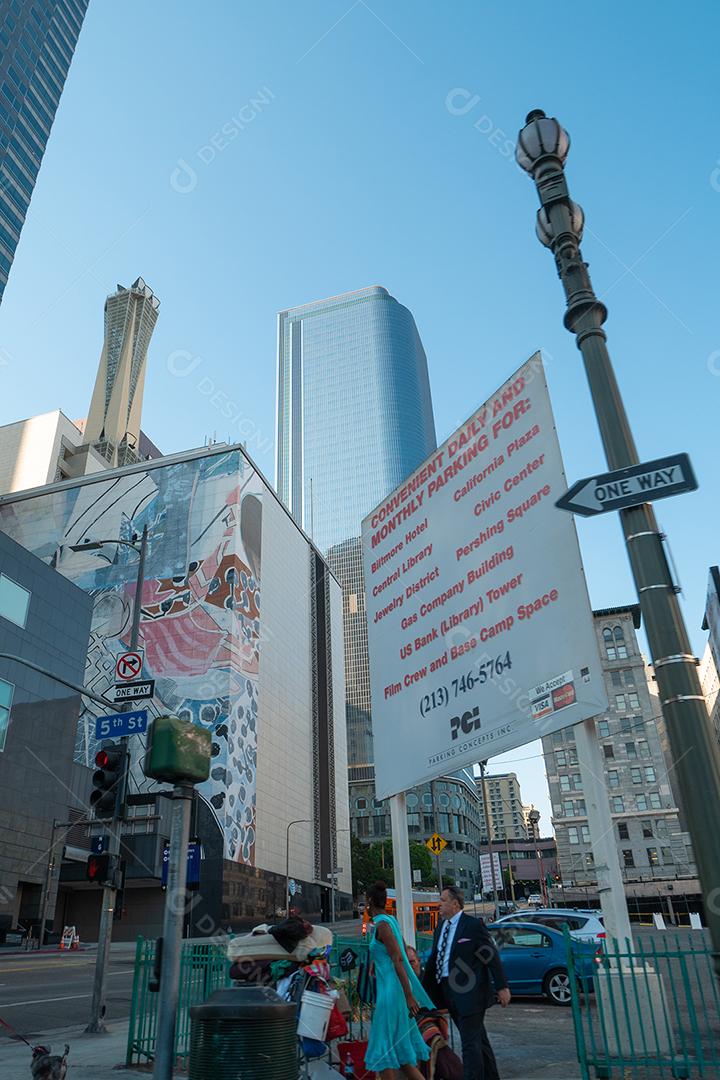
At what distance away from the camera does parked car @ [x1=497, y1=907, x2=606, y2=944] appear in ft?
48.8

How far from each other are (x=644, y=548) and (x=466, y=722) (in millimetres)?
4481

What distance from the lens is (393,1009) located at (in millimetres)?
6277

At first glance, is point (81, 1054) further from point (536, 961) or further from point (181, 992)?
point (536, 961)

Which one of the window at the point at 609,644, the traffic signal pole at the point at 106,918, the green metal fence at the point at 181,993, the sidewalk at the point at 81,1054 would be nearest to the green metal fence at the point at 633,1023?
the green metal fence at the point at 181,993

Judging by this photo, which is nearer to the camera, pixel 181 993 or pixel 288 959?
pixel 288 959

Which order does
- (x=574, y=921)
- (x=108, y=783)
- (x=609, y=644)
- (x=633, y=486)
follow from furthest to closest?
1. (x=609, y=644)
2. (x=574, y=921)
3. (x=108, y=783)
4. (x=633, y=486)

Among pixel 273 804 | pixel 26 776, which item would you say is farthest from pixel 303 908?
pixel 26 776

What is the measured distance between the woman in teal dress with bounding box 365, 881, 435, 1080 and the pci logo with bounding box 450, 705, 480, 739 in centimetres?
304

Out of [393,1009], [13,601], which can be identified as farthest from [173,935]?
[13,601]

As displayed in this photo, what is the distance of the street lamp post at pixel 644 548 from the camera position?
16.0 ft

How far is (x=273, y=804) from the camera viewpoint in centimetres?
7288

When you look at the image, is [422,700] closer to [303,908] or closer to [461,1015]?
[461,1015]

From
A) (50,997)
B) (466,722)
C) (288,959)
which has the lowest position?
(50,997)

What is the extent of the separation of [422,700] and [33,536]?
263ft
